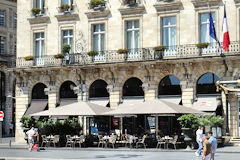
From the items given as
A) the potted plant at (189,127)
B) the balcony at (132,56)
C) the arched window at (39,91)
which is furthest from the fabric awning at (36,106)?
the potted plant at (189,127)

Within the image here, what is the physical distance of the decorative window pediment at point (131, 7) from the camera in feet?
113

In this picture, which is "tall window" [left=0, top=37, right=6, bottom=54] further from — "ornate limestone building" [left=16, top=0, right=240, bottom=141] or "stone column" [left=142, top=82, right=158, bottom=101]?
"stone column" [left=142, top=82, right=158, bottom=101]

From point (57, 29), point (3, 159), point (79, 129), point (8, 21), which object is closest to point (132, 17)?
point (57, 29)

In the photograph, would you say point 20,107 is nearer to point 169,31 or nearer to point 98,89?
point 98,89

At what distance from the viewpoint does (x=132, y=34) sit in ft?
115

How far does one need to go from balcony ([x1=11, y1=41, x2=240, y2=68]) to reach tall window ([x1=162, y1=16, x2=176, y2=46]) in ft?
1.90

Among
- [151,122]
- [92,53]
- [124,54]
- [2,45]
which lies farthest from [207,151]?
[2,45]

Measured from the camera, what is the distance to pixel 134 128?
34.1 meters

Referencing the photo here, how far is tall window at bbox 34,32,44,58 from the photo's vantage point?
3875cm

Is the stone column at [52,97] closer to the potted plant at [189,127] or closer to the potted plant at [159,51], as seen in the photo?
the potted plant at [159,51]

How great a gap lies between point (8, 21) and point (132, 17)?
79.8ft

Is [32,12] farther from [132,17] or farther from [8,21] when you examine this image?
[8,21]

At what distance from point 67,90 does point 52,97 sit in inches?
51.7

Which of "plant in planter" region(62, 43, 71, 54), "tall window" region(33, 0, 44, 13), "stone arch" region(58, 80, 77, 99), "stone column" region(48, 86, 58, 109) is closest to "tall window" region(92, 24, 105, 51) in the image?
"plant in planter" region(62, 43, 71, 54)
